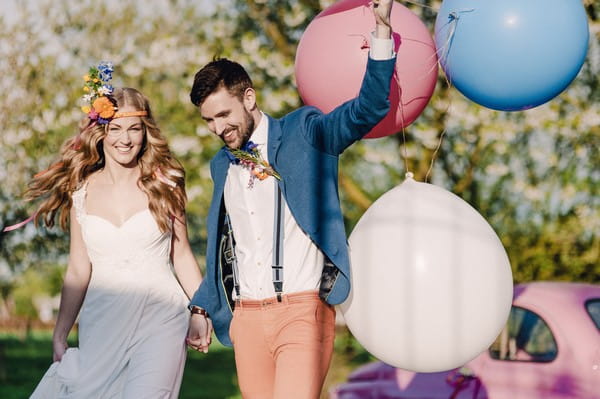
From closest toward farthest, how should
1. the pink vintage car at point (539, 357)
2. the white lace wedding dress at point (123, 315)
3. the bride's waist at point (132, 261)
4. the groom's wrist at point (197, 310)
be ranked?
the groom's wrist at point (197, 310) < the white lace wedding dress at point (123, 315) < the bride's waist at point (132, 261) < the pink vintage car at point (539, 357)

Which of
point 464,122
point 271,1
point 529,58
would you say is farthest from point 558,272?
point 529,58

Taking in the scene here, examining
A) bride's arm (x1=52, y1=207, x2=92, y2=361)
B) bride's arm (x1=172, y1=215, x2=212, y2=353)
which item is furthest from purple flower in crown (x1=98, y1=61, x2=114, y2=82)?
bride's arm (x1=172, y1=215, x2=212, y2=353)

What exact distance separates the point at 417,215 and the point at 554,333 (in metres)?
2.35

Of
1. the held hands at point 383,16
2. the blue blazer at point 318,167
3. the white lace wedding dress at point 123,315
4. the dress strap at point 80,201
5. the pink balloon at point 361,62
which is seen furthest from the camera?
the dress strap at point 80,201

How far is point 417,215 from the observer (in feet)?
11.9

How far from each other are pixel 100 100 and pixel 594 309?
324 cm

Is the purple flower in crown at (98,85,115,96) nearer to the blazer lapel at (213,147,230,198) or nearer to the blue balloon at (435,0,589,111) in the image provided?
the blazer lapel at (213,147,230,198)

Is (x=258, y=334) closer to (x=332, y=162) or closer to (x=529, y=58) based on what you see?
(x=332, y=162)

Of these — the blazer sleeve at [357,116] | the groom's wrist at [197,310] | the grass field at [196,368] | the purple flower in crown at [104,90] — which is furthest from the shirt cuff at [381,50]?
the grass field at [196,368]

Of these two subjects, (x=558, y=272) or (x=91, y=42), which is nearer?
(x=558, y=272)

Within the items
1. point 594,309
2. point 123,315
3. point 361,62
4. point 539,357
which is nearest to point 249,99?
point 361,62

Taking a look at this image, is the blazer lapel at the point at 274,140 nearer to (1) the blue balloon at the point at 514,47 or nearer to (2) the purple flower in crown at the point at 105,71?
(1) the blue balloon at the point at 514,47

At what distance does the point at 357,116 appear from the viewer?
134 inches

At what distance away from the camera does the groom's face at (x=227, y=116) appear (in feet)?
12.1
